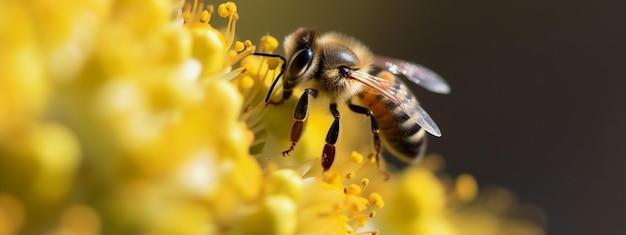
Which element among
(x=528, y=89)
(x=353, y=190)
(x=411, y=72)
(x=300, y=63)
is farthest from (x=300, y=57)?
(x=528, y=89)

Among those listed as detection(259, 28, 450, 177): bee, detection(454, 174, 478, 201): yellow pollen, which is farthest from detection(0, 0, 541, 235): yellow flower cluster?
detection(454, 174, 478, 201): yellow pollen

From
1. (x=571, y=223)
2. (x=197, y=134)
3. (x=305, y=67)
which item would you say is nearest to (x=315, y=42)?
(x=305, y=67)

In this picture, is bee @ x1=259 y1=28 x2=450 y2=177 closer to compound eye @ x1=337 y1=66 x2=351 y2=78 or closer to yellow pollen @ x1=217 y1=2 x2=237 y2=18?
compound eye @ x1=337 y1=66 x2=351 y2=78

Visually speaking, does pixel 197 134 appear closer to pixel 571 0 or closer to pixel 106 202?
pixel 106 202

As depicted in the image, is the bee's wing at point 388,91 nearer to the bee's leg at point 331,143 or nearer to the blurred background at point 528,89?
the bee's leg at point 331,143

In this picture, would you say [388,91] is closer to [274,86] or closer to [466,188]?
[274,86]

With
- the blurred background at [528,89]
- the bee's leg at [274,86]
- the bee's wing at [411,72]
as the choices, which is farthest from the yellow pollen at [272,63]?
the blurred background at [528,89]
